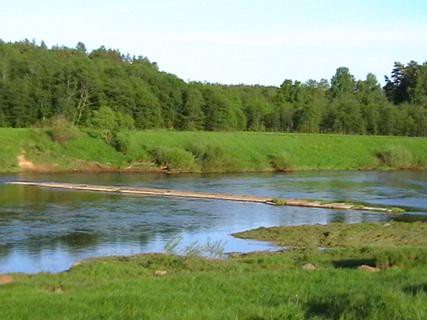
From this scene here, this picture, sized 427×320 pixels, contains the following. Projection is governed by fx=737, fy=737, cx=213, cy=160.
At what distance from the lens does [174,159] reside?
249 ft

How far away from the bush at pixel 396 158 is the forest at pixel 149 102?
81.3ft

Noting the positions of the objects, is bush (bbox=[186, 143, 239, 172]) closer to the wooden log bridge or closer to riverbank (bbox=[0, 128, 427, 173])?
riverbank (bbox=[0, 128, 427, 173])

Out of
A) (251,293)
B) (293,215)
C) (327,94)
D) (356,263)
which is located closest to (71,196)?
(293,215)

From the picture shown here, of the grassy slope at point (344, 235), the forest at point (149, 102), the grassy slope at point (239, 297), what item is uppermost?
the forest at point (149, 102)

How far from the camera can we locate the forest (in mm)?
90500

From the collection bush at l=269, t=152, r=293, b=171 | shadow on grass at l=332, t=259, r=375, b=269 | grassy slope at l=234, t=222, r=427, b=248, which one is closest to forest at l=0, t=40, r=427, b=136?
bush at l=269, t=152, r=293, b=171

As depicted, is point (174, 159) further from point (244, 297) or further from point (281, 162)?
point (244, 297)

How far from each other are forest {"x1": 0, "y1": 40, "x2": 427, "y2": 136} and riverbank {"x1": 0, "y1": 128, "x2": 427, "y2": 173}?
5334mm

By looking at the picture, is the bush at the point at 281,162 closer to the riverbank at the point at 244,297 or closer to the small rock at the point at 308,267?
the small rock at the point at 308,267

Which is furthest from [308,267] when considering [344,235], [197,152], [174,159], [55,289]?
[197,152]

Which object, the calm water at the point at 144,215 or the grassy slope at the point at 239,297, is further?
the calm water at the point at 144,215

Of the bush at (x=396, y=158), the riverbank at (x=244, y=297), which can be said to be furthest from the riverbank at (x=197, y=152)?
the riverbank at (x=244, y=297)

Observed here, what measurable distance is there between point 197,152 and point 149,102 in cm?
2299

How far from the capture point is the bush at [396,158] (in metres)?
91.2
